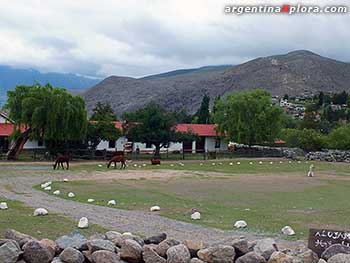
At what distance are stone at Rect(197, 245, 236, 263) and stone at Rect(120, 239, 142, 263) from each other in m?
1.00

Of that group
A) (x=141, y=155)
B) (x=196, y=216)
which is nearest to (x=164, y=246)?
(x=196, y=216)

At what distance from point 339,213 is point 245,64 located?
165 meters

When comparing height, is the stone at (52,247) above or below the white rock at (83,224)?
above

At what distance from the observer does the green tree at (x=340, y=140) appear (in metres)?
68.3

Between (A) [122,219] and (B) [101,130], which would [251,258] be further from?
(B) [101,130]

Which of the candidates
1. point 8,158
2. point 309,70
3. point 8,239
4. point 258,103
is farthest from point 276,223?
point 309,70

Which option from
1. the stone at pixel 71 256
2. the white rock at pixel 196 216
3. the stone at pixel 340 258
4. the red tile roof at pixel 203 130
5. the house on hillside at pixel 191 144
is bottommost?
the white rock at pixel 196 216

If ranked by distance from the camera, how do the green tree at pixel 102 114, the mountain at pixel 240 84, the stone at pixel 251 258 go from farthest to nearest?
1. the mountain at pixel 240 84
2. the green tree at pixel 102 114
3. the stone at pixel 251 258

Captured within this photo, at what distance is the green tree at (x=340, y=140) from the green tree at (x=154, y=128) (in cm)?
2230

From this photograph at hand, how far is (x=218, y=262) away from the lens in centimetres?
862

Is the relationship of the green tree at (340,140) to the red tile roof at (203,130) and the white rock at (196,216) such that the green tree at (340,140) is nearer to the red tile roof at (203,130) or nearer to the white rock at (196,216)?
the red tile roof at (203,130)

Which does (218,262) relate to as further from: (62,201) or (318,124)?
(318,124)


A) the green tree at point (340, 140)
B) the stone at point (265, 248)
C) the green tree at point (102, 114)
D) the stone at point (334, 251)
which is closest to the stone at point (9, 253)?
the stone at point (265, 248)

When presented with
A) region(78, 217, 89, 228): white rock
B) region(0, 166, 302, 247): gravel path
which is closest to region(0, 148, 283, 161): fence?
region(0, 166, 302, 247): gravel path
